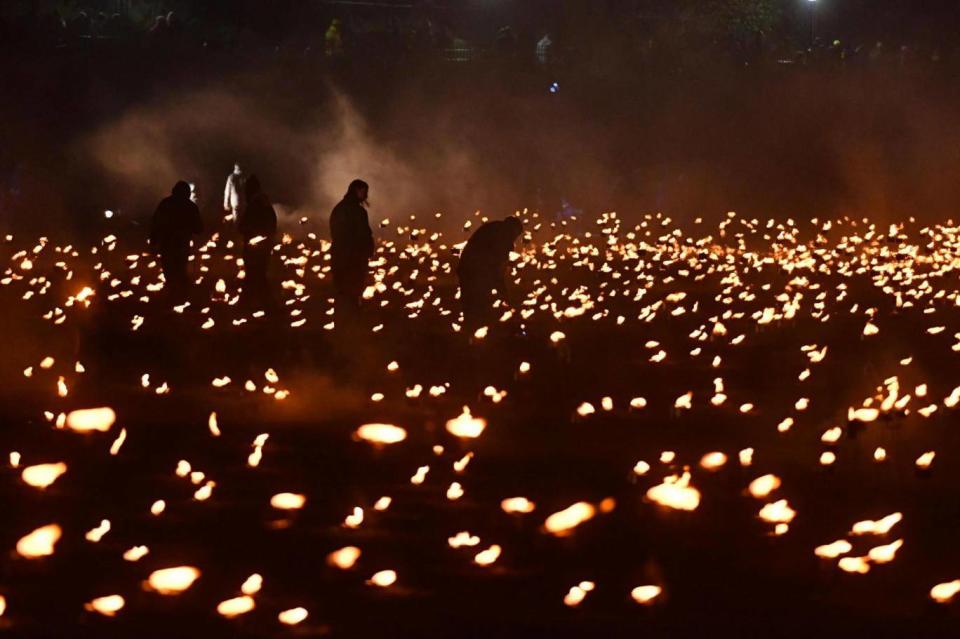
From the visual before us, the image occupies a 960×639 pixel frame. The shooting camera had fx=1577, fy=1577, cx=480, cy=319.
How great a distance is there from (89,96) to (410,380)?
95.3 ft

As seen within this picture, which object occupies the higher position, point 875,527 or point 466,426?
point 466,426

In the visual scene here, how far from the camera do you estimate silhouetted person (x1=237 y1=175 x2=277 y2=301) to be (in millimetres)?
18969

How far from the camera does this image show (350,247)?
1678cm

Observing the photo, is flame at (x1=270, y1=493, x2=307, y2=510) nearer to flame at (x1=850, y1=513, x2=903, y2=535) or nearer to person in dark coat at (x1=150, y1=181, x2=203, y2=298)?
flame at (x1=850, y1=513, x2=903, y2=535)

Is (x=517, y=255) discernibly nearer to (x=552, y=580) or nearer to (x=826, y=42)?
(x=552, y=580)

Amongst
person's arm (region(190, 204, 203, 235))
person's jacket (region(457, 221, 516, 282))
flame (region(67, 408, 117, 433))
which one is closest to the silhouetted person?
person's arm (region(190, 204, 203, 235))

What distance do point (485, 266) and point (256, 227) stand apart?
4.36 metres

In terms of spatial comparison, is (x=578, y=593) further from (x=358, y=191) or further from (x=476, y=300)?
(x=358, y=191)

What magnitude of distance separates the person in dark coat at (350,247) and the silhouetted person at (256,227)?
1931mm

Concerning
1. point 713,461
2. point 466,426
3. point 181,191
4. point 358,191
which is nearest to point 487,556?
point 713,461

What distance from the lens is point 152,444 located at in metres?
11.0

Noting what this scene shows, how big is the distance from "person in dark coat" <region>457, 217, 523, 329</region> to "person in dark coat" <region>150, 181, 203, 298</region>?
459 cm

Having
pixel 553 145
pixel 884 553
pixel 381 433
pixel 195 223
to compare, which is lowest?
pixel 884 553

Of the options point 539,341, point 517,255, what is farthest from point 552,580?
point 517,255
